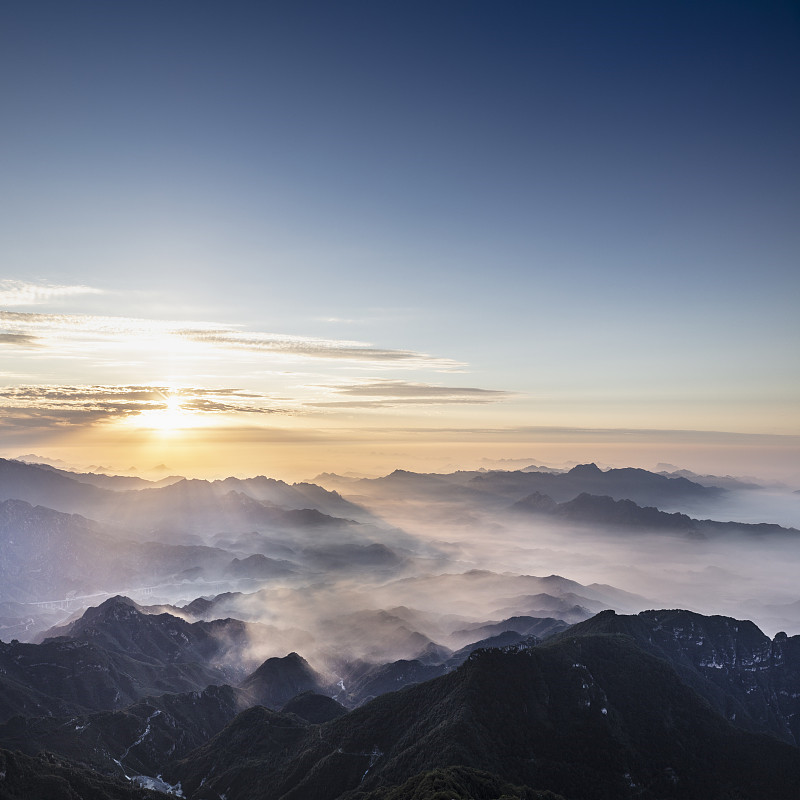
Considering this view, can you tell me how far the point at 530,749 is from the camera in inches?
6781

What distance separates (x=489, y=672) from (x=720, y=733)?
89214 millimetres

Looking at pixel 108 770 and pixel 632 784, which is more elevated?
pixel 632 784

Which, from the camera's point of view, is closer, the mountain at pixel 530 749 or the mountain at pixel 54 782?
the mountain at pixel 54 782

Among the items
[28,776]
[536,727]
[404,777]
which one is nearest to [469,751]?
[404,777]

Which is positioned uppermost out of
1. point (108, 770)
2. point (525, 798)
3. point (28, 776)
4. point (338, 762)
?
point (525, 798)

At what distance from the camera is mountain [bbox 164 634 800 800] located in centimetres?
16462

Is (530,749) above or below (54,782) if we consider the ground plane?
above

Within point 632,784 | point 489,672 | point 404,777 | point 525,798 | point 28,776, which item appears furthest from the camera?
point 489,672

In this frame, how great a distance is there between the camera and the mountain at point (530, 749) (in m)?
165

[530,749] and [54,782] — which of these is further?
[530,749]

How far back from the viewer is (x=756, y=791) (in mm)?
172250

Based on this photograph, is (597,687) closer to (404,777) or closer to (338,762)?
(404,777)

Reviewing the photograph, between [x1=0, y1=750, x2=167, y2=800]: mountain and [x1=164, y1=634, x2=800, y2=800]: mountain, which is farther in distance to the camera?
[x1=164, y1=634, x2=800, y2=800]: mountain

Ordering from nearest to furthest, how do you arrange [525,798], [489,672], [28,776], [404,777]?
[525,798] → [28,776] → [404,777] → [489,672]
